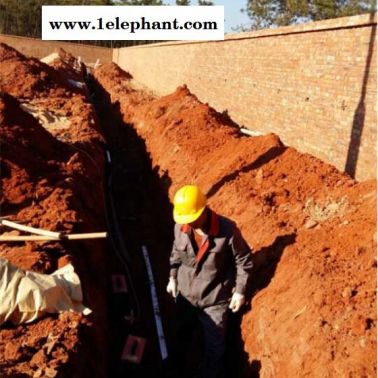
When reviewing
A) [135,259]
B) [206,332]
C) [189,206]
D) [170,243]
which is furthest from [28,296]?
[170,243]

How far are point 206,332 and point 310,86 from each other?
5.47 meters

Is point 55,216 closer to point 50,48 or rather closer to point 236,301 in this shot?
point 236,301

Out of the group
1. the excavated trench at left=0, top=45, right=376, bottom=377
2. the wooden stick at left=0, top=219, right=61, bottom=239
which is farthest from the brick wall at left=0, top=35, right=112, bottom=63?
the wooden stick at left=0, top=219, right=61, bottom=239

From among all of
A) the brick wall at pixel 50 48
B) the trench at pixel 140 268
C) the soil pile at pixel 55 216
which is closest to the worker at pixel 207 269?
the trench at pixel 140 268

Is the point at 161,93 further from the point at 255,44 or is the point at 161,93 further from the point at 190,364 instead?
the point at 190,364

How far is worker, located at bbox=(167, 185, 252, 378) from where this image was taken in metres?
4.54

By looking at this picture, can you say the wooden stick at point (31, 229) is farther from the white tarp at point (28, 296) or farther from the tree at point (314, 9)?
the tree at point (314, 9)

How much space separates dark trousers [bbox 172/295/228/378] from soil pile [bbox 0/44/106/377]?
964 mm

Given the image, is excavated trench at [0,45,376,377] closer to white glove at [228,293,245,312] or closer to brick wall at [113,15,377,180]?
white glove at [228,293,245,312]

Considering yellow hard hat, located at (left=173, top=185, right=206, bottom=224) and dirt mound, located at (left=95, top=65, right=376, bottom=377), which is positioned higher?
yellow hard hat, located at (left=173, top=185, right=206, bottom=224)

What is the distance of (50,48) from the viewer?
37156mm

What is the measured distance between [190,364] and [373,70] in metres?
5.00

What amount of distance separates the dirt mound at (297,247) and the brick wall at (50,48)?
30.9 meters

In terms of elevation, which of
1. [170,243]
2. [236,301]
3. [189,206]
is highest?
[189,206]
